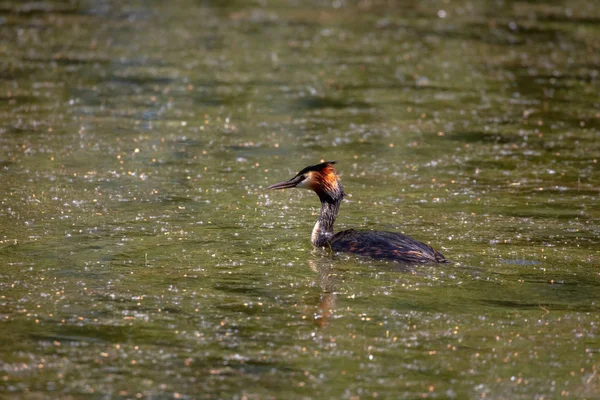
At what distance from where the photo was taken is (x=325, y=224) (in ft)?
28.7

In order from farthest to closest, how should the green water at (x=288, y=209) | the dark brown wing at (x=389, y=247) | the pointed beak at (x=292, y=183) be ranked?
the pointed beak at (x=292, y=183) → the dark brown wing at (x=389, y=247) → the green water at (x=288, y=209)

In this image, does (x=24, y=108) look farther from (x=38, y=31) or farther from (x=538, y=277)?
(x=538, y=277)

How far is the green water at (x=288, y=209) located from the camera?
606 cm

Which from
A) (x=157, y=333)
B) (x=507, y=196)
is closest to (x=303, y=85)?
(x=507, y=196)

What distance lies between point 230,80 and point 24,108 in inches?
123

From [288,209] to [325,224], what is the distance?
47.6 inches

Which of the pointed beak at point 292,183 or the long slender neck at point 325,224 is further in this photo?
the pointed beak at point 292,183

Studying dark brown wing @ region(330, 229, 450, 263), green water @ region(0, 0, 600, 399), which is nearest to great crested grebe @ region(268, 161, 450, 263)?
dark brown wing @ region(330, 229, 450, 263)

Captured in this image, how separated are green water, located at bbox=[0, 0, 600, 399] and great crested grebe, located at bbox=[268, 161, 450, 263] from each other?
0.45 ft

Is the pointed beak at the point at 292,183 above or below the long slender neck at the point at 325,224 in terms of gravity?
above

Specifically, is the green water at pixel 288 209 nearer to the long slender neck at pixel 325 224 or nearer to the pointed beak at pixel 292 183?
the long slender neck at pixel 325 224

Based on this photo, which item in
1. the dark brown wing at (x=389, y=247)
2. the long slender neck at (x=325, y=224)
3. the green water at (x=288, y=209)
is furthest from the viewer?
the long slender neck at (x=325, y=224)

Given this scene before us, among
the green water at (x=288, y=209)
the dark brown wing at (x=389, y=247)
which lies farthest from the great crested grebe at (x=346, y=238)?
the green water at (x=288, y=209)

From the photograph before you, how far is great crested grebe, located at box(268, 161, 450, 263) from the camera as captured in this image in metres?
7.95
